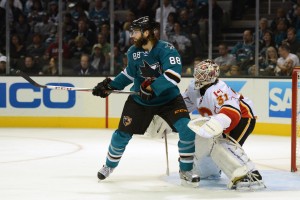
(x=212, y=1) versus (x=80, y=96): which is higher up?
(x=212, y=1)

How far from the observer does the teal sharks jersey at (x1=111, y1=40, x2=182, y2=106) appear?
541 cm

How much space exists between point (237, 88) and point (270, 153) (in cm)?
204

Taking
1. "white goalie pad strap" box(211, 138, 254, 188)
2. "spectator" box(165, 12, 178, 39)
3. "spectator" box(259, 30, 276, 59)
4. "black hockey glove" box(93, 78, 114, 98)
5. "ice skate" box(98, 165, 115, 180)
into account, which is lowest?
"ice skate" box(98, 165, 115, 180)

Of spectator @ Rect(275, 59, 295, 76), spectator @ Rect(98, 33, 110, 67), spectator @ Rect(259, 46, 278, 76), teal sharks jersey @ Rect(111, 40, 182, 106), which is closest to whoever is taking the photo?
teal sharks jersey @ Rect(111, 40, 182, 106)

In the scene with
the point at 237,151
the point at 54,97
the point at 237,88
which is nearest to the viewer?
the point at 237,151

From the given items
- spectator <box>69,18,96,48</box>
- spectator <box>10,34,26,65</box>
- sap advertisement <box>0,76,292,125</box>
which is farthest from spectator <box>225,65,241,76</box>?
spectator <box>10,34,26,65</box>

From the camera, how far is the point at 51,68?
10469 millimetres

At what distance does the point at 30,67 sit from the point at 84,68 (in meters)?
0.75

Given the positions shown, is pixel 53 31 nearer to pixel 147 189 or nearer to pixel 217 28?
pixel 217 28

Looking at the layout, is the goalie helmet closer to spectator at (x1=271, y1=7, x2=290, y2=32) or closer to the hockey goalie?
the hockey goalie

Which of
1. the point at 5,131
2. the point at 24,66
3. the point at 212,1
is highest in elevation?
the point at 212,1

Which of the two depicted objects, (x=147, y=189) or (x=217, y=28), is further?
(x=217, y=28)

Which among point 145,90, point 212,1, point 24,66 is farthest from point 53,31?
point 145,90

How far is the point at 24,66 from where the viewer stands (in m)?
10.6
